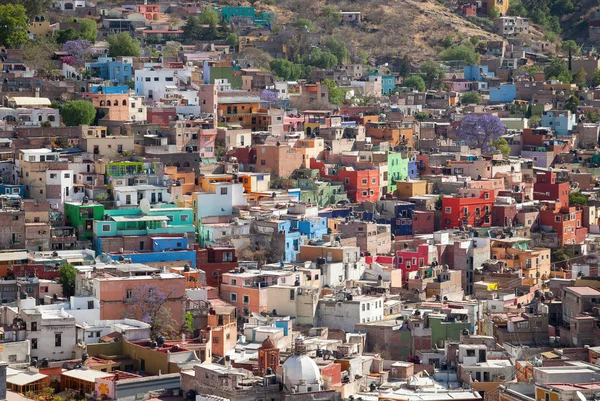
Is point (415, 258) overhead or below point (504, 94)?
below

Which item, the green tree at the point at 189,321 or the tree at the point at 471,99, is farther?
the tree at the point at 471,99

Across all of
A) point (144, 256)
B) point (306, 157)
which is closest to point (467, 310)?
point (144, 256)

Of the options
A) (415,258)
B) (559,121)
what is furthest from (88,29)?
(415,258)

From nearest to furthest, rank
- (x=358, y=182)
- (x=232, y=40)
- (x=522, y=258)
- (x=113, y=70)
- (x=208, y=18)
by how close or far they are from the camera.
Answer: (x=522, y=258) → (x=358, y=182) → (x=113, y=70) → (x=232, y=40) → (x=208, y=18)

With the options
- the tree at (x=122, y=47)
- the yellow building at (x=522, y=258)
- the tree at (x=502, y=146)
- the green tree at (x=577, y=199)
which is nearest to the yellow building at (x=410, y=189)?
the green tree at (x=577, y=199)

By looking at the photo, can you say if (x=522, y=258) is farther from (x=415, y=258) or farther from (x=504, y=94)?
(x=504, y=94)

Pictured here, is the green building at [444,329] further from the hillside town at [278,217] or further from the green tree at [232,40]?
the green tree at [232,40]

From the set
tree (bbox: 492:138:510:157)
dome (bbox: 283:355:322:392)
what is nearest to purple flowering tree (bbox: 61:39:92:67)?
tree (bbox: 492:138:510:157)
